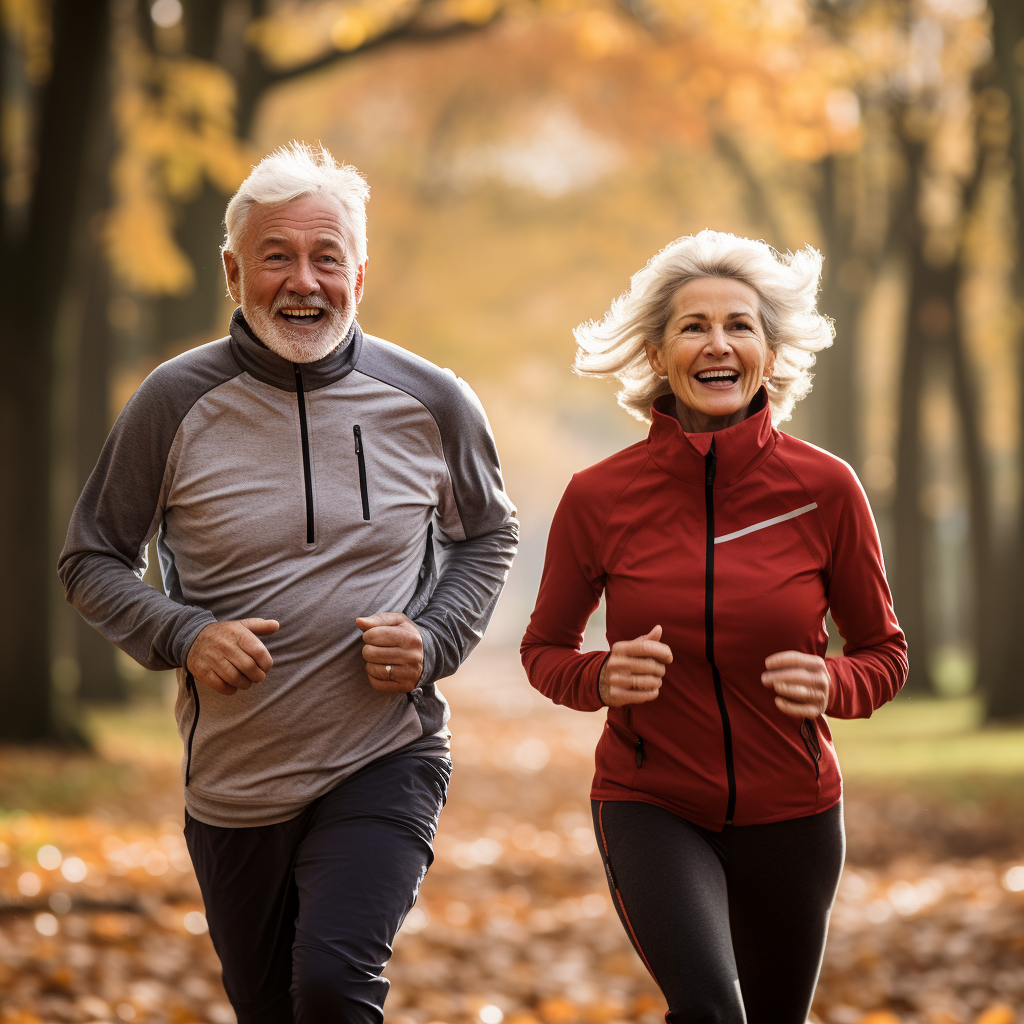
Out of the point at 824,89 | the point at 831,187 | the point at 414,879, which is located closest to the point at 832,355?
the point at 831,187

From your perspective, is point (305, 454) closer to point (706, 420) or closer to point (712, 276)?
point (706, 420)

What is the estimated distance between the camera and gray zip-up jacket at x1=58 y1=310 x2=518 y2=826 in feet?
12.0

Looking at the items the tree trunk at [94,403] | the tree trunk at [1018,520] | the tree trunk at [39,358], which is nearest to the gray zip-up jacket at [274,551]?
the tree trunk at [39,358]

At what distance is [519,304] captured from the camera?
2414cm

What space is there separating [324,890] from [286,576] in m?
0.79

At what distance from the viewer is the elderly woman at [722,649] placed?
342 cm

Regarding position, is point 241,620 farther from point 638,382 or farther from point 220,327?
point 220,327

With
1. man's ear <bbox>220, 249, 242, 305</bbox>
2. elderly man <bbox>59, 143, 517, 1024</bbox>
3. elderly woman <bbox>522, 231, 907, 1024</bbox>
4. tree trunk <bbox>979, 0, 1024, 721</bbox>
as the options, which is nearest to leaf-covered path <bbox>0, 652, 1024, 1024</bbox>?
elderly man <bbox>59, 143, 517, 1024</bbox>

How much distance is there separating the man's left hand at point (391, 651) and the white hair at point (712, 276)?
0.91 meters

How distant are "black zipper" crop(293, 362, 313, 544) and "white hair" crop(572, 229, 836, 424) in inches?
31.4

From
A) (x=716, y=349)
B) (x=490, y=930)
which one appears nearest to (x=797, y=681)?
(x=716, y=349)

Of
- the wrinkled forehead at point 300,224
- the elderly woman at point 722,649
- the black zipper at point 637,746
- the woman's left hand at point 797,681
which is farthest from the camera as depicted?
the wrinkled forehead at point 300,224

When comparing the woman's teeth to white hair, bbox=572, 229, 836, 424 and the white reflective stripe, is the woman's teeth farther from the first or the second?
the white reflective stripe

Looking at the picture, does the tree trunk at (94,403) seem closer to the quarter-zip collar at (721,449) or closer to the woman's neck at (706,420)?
the woman's neck at (706,420)
